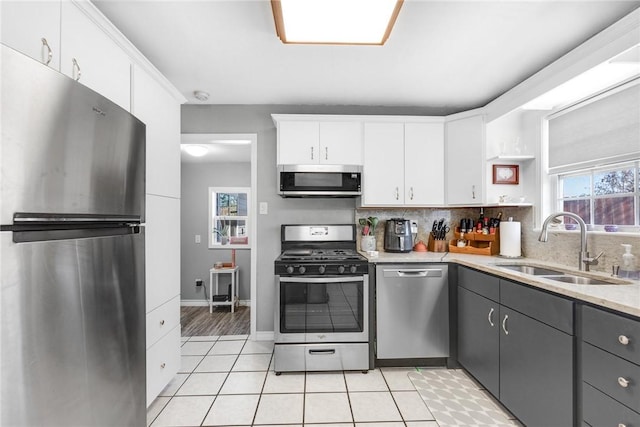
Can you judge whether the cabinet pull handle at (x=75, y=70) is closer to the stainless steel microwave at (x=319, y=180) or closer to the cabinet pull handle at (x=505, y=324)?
the stainless steel microwave at (x=319, y=180)

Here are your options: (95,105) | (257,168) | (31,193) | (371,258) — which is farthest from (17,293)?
(257,168)

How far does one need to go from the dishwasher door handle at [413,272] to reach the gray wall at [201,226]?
270 centimetres

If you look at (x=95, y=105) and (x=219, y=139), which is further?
(x=219, y=139)

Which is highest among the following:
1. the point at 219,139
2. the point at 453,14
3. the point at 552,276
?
the point at 453,14

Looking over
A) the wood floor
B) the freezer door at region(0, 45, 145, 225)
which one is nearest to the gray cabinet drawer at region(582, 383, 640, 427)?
the freezer door at region(0, 45, 145, 225)

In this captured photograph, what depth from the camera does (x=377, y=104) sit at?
292 cm

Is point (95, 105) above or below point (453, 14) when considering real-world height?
below

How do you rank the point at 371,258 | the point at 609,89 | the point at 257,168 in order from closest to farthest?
the point at 609,89, the point at 371,258, the point at 257,168

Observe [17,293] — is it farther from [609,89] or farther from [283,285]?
[609,89]

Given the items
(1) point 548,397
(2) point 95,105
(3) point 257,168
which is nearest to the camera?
(2) point 95,105

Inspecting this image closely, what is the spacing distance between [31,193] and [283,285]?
170cm

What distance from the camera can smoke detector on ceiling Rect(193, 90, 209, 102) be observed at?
2.61 metres

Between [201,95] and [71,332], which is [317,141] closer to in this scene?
[201,95]

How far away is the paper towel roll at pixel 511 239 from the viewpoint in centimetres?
242
